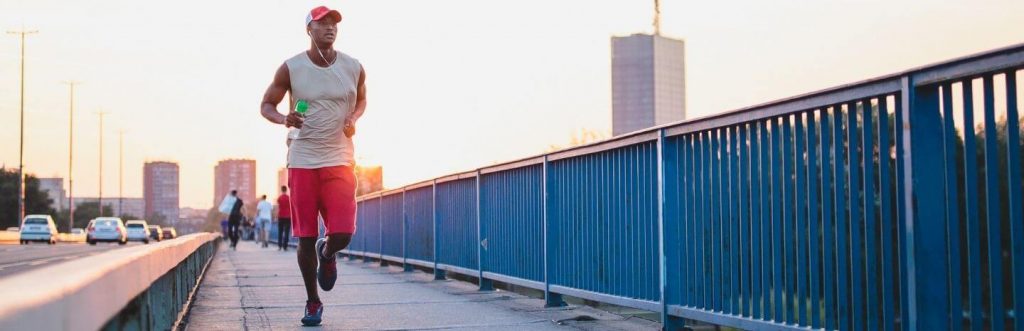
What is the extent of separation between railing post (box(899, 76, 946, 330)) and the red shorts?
12.6ft

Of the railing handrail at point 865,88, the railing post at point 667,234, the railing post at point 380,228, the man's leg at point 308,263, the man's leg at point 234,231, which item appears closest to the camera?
the railing handrail at point 865,88

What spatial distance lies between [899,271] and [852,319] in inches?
18.3

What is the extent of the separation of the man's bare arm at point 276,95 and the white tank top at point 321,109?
62mm

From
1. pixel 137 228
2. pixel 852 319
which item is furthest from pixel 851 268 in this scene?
pixel 137 228

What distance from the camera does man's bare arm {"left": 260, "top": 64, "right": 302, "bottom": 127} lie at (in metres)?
7.38

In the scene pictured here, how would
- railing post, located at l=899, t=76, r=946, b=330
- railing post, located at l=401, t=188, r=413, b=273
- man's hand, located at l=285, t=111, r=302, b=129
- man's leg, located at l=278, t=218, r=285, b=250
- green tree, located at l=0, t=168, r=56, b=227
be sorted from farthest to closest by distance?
green tree, located at l=0, t=168, r=56, b=227 < man's leg, located at l=278, t=218, r=285, b=250 < railing post, located at l=401, t=188, r=413, b=273 < man's hand, located at l=285, t=111, r=302, b=129 < railing post, located at l=899, t=76, r=946, b=330

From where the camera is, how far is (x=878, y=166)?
187 inches

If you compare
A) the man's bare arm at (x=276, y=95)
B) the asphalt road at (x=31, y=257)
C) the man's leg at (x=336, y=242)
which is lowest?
the asphalt road at (x=31, y=257)

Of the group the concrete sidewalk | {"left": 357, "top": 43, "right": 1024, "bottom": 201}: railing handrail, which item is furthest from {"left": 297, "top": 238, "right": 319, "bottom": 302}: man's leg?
{"left": 357, "top": 43, "right": 1024, "bottom": 201}: railing handrail

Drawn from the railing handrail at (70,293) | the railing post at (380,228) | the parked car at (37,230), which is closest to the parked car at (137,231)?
the parked car at (37,230)

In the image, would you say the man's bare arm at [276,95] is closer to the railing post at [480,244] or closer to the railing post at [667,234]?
the railing post at [667,234]

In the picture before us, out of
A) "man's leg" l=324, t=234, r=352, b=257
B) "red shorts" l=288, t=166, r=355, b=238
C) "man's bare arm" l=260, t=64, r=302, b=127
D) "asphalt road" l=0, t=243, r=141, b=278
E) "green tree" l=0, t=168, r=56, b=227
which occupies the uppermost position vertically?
"green tree" l=0, t=168, r=56, b=227

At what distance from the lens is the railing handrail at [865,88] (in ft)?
13.2

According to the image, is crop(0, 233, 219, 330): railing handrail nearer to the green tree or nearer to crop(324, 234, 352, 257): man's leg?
crop(324, 234, 352, 257): man's leg
